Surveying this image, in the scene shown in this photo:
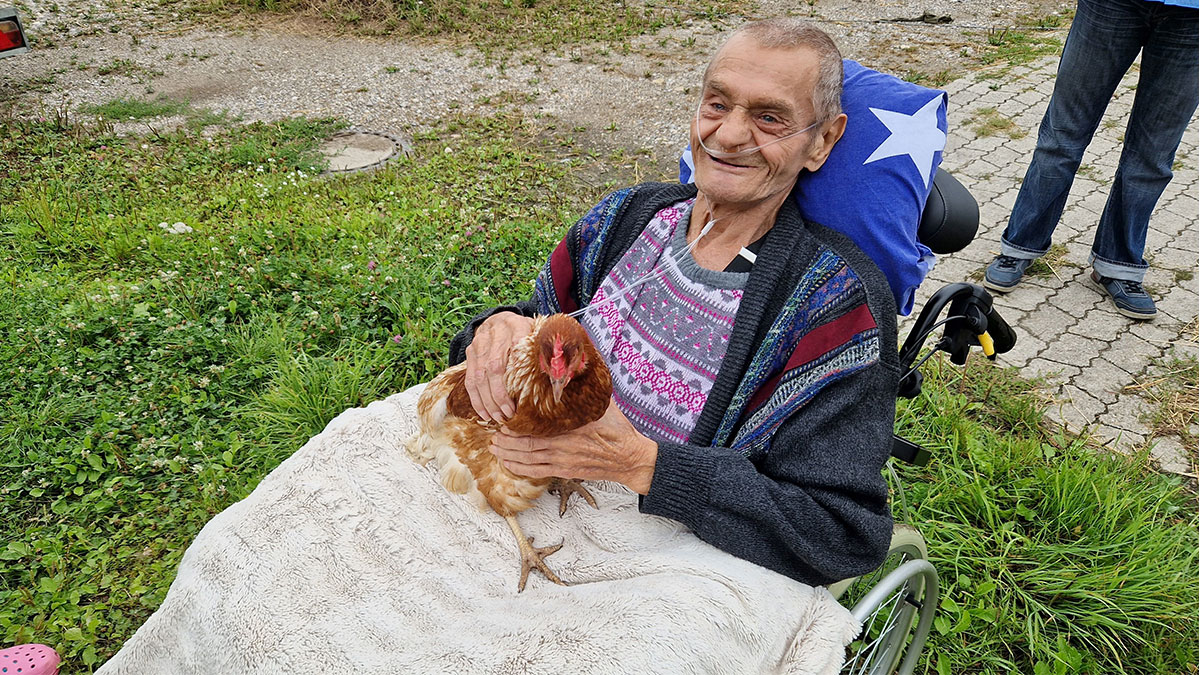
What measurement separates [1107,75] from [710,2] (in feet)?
21.3

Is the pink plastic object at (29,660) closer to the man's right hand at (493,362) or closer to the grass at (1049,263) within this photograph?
the man's right hand at (493,362)

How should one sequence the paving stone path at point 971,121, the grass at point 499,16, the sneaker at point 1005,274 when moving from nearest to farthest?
the paving stone path at point 971,121 < the sneaker at point 1005,274 < the grass at point 499,16

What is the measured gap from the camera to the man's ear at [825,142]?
6.47 ft

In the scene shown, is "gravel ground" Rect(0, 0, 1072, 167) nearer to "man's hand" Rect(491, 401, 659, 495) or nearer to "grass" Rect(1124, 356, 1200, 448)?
"grass" Rect(1124, 356, 1200, 448)

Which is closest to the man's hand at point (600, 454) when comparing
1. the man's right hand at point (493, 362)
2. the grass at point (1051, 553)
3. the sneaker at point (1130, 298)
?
the man's right hand at point (493, 362)

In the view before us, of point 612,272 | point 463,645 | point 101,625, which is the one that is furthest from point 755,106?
point 101,625

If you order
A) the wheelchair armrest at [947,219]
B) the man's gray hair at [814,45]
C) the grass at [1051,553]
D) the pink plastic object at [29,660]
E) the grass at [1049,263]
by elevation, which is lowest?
the pink plastic object at [29,660]

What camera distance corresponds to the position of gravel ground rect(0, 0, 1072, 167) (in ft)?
22.4

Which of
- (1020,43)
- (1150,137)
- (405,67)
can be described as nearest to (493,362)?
(1150,137)

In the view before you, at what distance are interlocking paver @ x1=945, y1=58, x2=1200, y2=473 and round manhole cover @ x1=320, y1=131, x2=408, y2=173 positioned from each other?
157 inches

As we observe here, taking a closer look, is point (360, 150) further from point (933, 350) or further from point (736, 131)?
point (933, 350)

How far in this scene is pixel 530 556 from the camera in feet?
6.41

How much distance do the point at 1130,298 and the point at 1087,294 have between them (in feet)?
0.75

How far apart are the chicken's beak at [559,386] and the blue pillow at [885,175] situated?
31.2 inches
